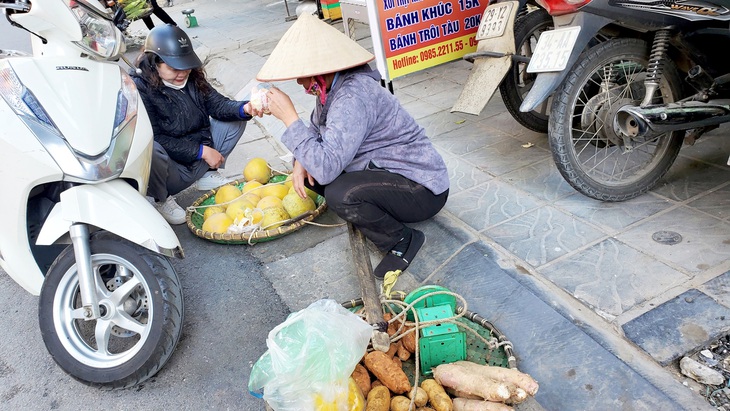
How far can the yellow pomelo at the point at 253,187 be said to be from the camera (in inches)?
140

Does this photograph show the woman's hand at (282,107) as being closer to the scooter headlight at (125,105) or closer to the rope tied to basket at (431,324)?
the scooter headlight at (125,105)

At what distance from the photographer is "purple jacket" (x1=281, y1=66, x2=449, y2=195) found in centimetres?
244

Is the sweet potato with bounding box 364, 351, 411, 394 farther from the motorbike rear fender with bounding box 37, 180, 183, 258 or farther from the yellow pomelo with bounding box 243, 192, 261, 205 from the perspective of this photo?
the yellow pomelo with bounding box 243, 192, 261, 205

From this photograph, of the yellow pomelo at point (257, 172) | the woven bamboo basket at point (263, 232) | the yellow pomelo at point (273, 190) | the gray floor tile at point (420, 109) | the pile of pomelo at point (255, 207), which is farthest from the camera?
the gray floor tile at point (420, 109)

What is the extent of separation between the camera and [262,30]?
27.9 ft

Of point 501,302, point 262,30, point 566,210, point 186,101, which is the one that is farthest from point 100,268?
point 262,30

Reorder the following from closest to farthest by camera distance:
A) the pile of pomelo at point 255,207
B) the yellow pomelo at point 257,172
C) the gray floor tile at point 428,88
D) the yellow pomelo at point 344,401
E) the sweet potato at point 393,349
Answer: the yellow pomelo at point 344,401 < the sweet potato at point 393,349 < the pile of pomelo at point 255,207 < the yellow pomelo at point 257,172 < the gray floor tile at point 428,88

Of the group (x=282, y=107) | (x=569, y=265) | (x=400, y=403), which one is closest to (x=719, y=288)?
(x=569, y=265)

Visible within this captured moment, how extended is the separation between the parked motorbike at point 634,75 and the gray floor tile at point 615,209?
52 millimetres

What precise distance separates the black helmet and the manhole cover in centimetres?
264

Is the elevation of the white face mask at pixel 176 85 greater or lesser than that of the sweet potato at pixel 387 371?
greater

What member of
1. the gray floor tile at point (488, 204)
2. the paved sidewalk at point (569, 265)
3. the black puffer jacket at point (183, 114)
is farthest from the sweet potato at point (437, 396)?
the black puffer jacket at point (183, 114)

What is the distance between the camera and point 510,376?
186 centimetres

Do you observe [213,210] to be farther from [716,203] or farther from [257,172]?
[716,203]
